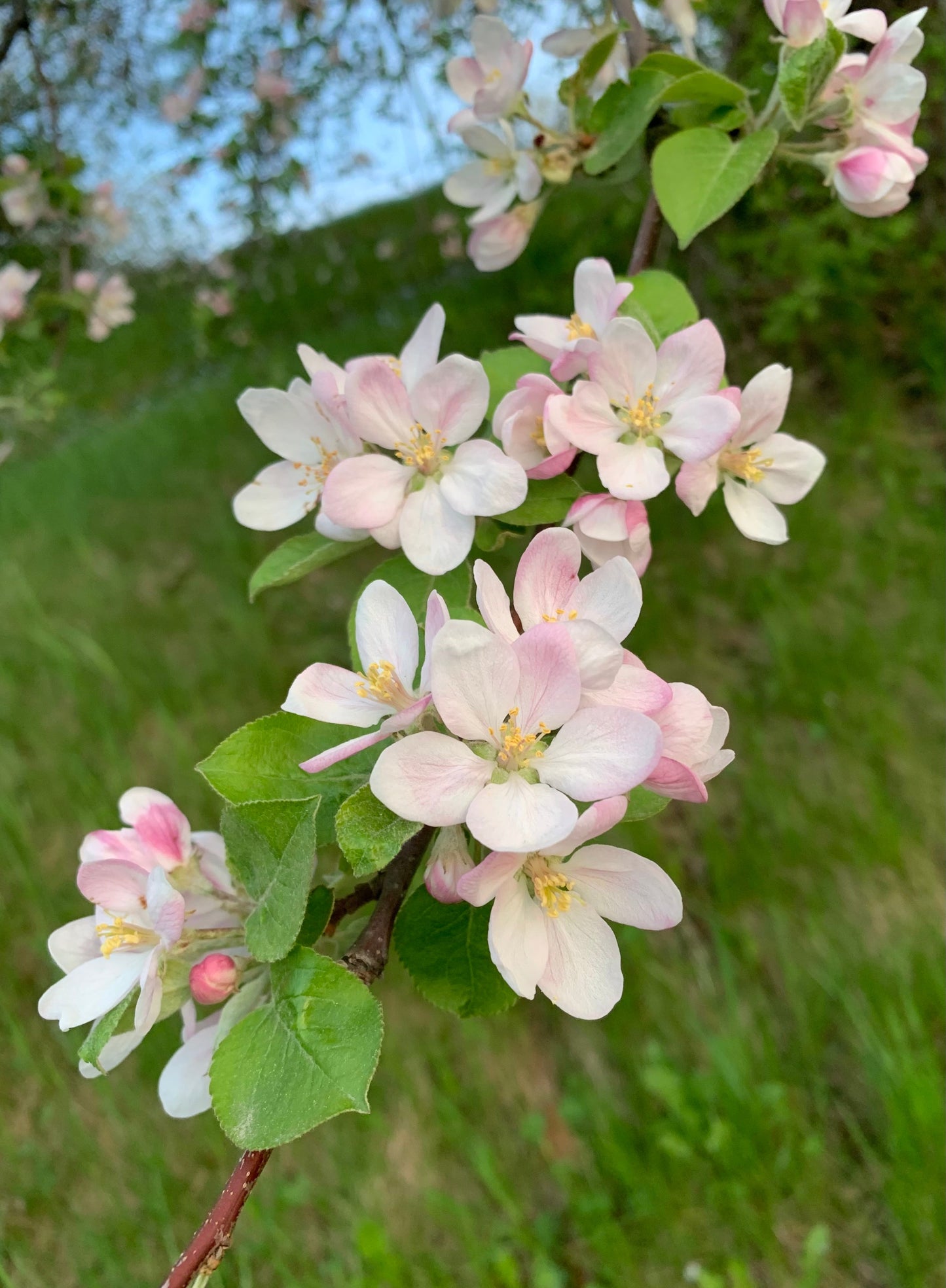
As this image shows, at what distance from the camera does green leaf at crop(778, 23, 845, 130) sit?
0.70m

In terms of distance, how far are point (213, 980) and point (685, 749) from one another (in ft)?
1.05

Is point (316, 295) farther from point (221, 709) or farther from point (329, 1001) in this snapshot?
point (329, 1001)

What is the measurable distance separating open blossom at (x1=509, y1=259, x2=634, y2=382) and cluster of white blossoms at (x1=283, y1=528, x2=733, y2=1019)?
0.64 ft

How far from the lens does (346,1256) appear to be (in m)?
1.35

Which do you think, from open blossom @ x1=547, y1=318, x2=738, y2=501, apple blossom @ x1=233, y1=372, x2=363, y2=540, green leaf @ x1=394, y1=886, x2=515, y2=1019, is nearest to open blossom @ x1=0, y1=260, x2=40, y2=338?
apple blossom @ x1=233, y1=372, x2=363, y2=540

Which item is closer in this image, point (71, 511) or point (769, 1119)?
point (769, 1119)

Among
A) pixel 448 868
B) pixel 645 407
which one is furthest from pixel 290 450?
pixel 448 868

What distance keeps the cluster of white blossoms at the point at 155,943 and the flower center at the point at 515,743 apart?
22 cm

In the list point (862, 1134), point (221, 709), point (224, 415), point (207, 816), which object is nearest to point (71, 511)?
point (224, 415)

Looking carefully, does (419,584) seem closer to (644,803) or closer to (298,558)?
(298,558)

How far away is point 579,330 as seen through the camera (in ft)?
2.31

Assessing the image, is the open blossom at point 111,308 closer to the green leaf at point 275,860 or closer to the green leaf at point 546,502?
the green leaf at point 546,502

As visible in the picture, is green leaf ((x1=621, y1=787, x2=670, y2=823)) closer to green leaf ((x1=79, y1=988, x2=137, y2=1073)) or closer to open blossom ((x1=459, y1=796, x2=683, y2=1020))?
open blossom ((x1=459, y1=796, x2=683, y2=1020))

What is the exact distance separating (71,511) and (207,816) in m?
2.20
